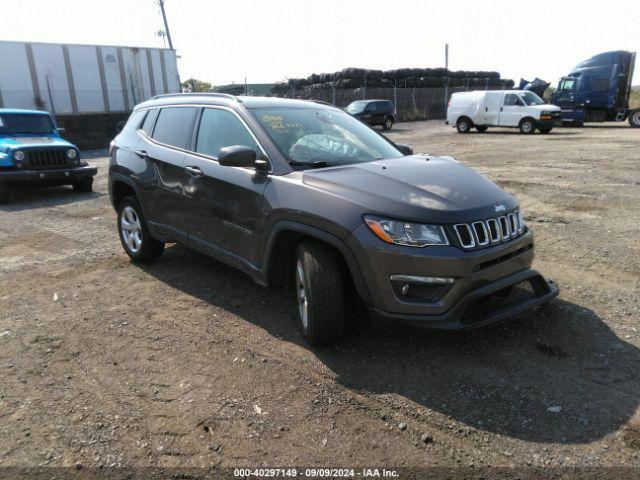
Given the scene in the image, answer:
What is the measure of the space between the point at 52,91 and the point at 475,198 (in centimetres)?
2538

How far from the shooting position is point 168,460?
2482mm

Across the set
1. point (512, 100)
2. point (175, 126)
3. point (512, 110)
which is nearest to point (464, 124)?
point (512, 110)

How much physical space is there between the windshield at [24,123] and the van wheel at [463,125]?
1928cm

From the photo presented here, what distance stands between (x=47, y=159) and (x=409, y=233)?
9583mm

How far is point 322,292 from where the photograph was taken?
3.23 meters

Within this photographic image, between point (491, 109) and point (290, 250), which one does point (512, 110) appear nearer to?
point (491, 109)

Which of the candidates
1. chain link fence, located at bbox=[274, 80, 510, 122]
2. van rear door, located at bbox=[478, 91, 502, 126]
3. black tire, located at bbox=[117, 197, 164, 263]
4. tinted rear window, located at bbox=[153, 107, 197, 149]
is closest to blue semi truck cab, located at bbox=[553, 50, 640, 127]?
van rear door, located at bbox=[478, 91, 502, 126]

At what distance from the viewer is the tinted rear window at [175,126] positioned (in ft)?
15.3

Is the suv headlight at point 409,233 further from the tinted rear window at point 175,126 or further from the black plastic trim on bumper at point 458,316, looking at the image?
the tinted rear window at point 175,126

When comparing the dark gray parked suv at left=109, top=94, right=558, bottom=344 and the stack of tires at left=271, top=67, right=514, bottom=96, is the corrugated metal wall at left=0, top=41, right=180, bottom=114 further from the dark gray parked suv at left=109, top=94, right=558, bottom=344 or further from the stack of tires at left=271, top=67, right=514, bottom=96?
the dark gray parked suv at left=109, top=94, right=558, bottom=344

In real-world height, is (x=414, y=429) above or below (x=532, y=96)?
below

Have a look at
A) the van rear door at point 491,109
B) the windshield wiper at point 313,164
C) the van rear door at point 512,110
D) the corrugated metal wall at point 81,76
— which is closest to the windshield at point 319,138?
the windshield wiper at point 313,164

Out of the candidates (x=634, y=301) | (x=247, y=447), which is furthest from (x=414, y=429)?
(x=634, y=301)

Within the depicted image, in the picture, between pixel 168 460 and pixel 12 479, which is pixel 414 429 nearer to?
pixel 168 460
